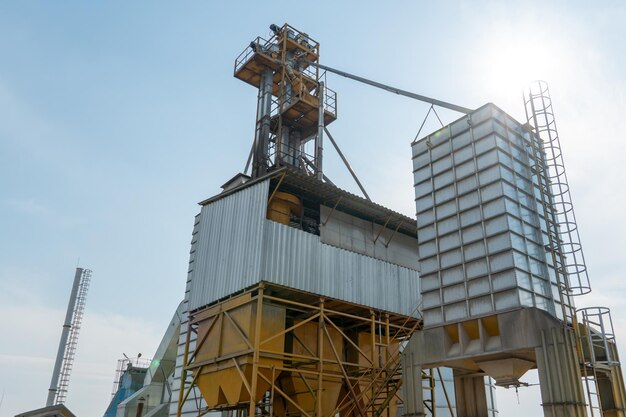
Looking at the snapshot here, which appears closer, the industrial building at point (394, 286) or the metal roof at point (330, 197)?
the industrial building at point (394, 286)

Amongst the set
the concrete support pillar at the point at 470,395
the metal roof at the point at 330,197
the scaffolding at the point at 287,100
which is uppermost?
the scaffolding at the point at 287,100

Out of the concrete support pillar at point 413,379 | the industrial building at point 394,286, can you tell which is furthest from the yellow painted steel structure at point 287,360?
the concrete support pillar at point 413,379

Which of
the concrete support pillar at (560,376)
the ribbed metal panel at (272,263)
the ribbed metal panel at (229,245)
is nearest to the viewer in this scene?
the concrete support pillar at (560,376)

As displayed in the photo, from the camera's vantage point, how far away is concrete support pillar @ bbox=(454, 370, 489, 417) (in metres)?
16.8

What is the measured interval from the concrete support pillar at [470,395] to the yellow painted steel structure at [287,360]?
3.55 m

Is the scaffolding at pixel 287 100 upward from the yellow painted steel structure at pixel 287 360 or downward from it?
upward

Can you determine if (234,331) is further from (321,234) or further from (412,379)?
(412,379)

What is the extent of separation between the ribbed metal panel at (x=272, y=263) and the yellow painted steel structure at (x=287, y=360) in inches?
19.6

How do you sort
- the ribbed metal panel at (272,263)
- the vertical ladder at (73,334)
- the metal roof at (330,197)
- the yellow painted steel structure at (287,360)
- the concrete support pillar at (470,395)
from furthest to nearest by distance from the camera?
the vertical ladder at (73,334) < the metal roof at (330,197) < the ribbed metal panel at (272,263) < the yellow painted steel structure at (287,360) < the concrete support pillar at (470,395)

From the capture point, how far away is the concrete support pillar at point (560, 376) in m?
12.7

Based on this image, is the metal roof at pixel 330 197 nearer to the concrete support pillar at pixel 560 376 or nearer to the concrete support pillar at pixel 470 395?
the concrete support pillar at pixel 470 395

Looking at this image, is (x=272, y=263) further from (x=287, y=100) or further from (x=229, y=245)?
(x=287, y=100)

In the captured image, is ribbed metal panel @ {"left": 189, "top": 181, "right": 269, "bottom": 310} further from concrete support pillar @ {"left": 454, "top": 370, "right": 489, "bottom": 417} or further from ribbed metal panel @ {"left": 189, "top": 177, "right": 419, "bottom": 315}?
concrete support pillar @ {"left": 454, "top": 370, "right": 489, "bottom": 417}

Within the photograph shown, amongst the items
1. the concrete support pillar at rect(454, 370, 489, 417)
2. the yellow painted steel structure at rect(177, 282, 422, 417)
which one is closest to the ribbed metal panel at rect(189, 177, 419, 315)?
the yellow painted steel structure at rect(177, 282, 422, 417)
